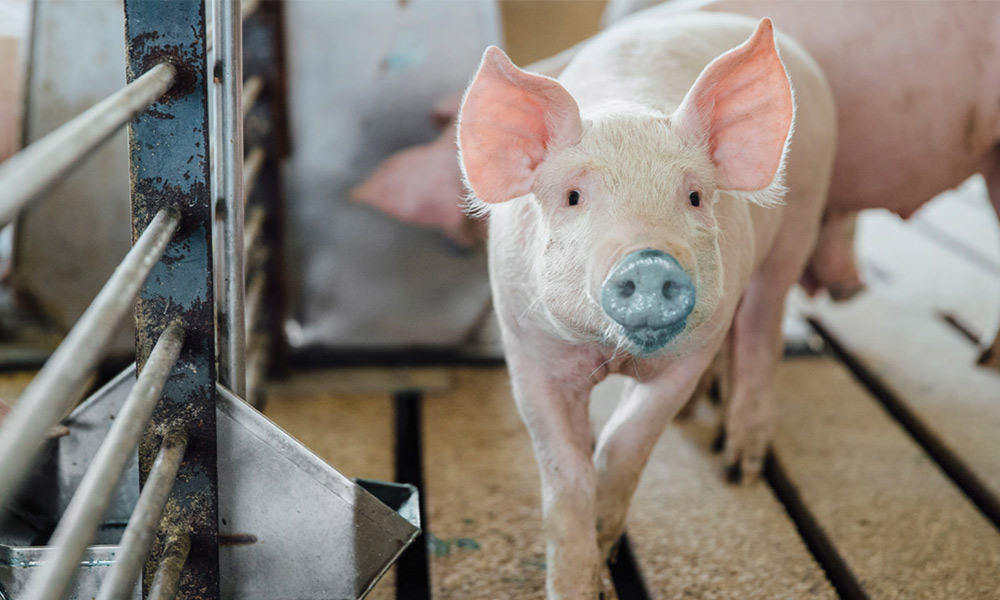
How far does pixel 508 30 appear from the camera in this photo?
505 centimetres

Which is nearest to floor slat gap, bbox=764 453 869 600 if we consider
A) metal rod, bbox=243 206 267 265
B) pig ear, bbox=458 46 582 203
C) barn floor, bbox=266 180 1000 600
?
barn floor, bbox=266 180 1000 600

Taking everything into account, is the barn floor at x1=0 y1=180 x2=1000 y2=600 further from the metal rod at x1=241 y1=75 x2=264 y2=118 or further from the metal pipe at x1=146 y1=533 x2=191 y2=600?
the metal rod at x1=241 y1=75 x2=264 y2=118

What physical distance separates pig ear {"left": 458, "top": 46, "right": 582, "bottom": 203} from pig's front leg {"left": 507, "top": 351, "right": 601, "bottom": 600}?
343 millimetres

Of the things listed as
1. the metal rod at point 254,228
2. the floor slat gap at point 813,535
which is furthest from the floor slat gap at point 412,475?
the floor slat gap at point 813,535

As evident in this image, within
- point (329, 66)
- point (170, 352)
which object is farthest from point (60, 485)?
point (329, 66)

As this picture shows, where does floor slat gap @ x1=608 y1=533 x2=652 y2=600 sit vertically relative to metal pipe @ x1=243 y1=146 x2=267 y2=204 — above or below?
below

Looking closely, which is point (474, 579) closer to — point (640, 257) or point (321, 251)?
point (640, 257)

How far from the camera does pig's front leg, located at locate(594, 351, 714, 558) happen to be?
63.3 inches

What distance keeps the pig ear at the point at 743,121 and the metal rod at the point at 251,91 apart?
3.89ft

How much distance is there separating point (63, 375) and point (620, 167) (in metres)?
0.76

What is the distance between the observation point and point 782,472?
2211mm

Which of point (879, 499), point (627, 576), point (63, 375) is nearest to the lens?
point (63, 375)

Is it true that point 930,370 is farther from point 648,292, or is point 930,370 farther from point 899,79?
point 648,292

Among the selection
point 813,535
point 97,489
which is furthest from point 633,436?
point 97,489
